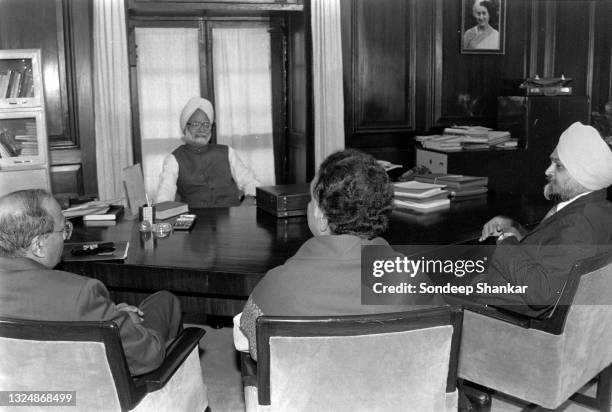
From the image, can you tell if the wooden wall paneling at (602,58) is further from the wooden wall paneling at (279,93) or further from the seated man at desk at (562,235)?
the seated man at desk at (562,235)

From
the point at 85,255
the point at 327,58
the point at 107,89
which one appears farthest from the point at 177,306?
the point at 327,58

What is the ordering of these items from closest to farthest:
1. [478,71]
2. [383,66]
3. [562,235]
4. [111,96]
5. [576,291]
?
[576,291] → [562,235] → [111,96] → [383,66] → [478,71]

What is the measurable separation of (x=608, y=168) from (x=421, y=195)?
1062 millimetres

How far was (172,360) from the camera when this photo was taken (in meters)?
1.95

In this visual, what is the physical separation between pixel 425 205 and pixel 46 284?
80.8 inches

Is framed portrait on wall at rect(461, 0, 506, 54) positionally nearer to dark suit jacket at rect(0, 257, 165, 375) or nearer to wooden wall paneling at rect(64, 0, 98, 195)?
wooden wall paneling at rect(64, 0, 98, 195)

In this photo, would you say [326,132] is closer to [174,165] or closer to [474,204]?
[174,165]

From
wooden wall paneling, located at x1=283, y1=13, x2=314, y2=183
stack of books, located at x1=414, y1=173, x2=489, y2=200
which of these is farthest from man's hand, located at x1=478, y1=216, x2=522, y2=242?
wooden wall paneling, located at x1=283, y1=13, x2=314, y2=183

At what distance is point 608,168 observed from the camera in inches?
97.3

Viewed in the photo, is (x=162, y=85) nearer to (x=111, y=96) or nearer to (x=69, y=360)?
(x=111, y=96)

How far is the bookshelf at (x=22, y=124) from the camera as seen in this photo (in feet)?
15.5

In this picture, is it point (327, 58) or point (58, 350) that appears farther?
point (327, 58)

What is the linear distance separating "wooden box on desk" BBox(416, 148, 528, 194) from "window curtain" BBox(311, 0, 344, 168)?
76 cm

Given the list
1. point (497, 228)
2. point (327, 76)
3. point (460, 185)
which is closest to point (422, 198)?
point (460, 185)
